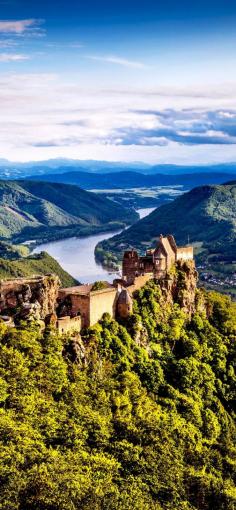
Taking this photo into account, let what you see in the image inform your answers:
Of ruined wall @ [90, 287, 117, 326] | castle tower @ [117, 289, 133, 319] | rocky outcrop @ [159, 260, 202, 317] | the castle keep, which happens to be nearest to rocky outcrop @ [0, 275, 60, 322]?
ruined wall @ [90, 287, 117, 326]

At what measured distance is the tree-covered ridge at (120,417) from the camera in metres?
41.9

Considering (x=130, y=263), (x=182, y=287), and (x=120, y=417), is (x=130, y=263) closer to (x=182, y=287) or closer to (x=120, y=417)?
(x=182, y=287)

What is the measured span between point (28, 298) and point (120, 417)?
11597mm

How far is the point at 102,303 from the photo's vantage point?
60.5m

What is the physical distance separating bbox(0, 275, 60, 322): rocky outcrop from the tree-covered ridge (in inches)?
82.9

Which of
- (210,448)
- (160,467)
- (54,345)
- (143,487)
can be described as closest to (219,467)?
(210,448)

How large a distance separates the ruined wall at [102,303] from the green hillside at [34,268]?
9465 cm

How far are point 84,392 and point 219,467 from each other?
12059 millimetres

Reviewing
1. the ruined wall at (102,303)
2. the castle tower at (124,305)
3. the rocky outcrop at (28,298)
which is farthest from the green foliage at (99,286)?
the rocky outcrop at (28,298)

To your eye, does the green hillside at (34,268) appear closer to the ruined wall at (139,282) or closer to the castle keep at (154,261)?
the castle keep at (154,261)

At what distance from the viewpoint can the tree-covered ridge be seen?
137ft

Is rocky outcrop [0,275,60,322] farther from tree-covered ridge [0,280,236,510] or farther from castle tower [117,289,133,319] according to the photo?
castle tower [117,289,133,319]

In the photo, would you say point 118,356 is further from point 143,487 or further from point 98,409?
point 143,487

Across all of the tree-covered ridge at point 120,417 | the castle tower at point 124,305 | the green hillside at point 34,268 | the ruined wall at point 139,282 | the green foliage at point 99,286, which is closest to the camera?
the tree-covered ridge at point 120,417
